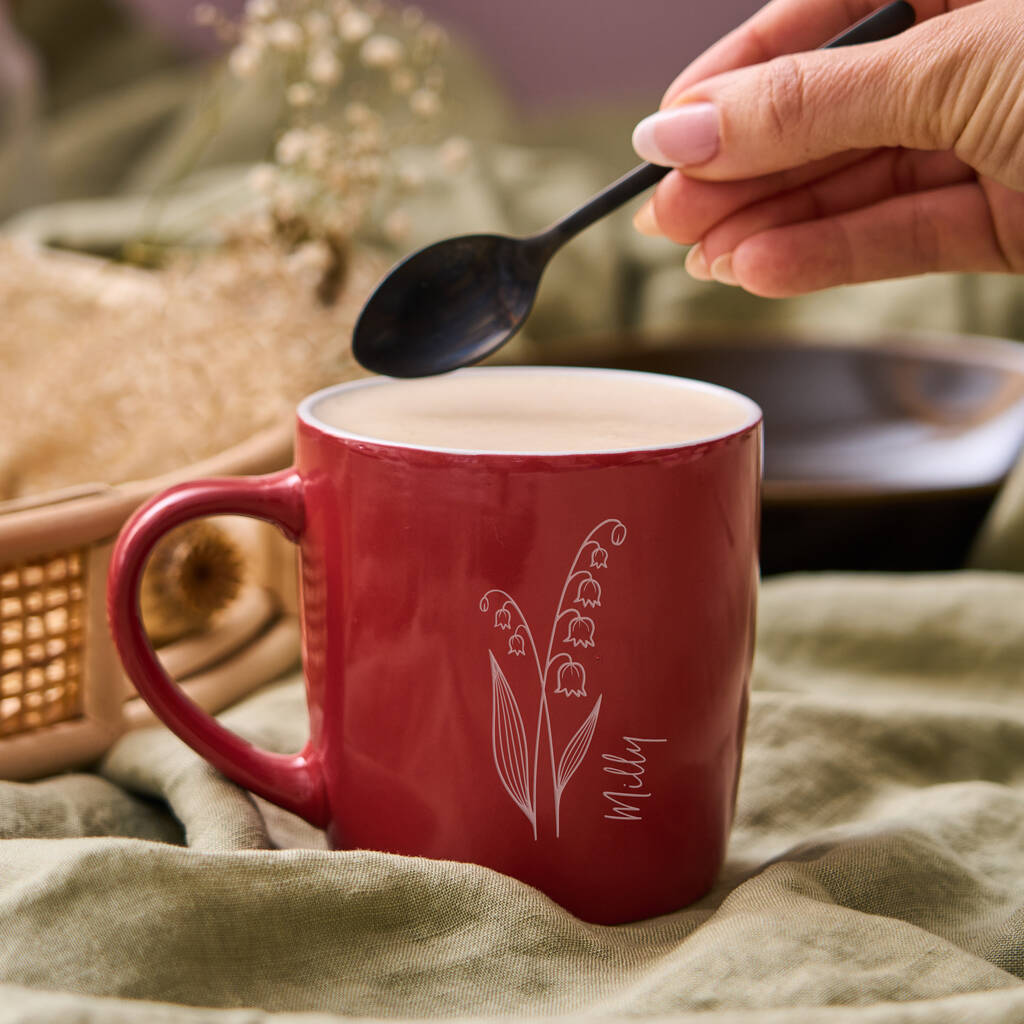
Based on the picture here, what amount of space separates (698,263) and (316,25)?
0.40 metres

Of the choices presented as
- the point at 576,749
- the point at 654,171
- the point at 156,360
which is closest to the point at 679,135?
the point at 654,171

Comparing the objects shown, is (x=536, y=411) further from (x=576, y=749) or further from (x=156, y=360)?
(x=156, y=360)

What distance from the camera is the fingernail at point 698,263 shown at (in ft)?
1.97

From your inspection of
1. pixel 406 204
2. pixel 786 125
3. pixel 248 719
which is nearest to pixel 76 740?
pixel 248 719

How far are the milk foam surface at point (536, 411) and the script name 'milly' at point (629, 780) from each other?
10 cm

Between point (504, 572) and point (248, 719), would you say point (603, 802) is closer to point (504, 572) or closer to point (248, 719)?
point (504, 572)

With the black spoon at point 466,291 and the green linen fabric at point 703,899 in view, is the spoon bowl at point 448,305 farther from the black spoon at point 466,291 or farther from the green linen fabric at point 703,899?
the green linen fabric at point 703,899

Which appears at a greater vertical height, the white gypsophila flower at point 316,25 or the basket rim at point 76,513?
the white gypsophila flower at point 316,25

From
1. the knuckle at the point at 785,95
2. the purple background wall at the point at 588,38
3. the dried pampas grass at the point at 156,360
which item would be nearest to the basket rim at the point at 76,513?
the dried pampas grass at the point at 156,360

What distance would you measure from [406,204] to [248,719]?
30.0 inches

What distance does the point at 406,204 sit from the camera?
120cm

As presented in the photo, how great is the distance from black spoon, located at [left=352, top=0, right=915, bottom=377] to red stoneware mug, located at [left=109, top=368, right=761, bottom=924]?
0.05m

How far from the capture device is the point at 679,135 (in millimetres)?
479

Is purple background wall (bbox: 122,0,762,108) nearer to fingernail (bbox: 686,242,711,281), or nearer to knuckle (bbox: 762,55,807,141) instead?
fingernail (bbox: 686,242,711,281)
